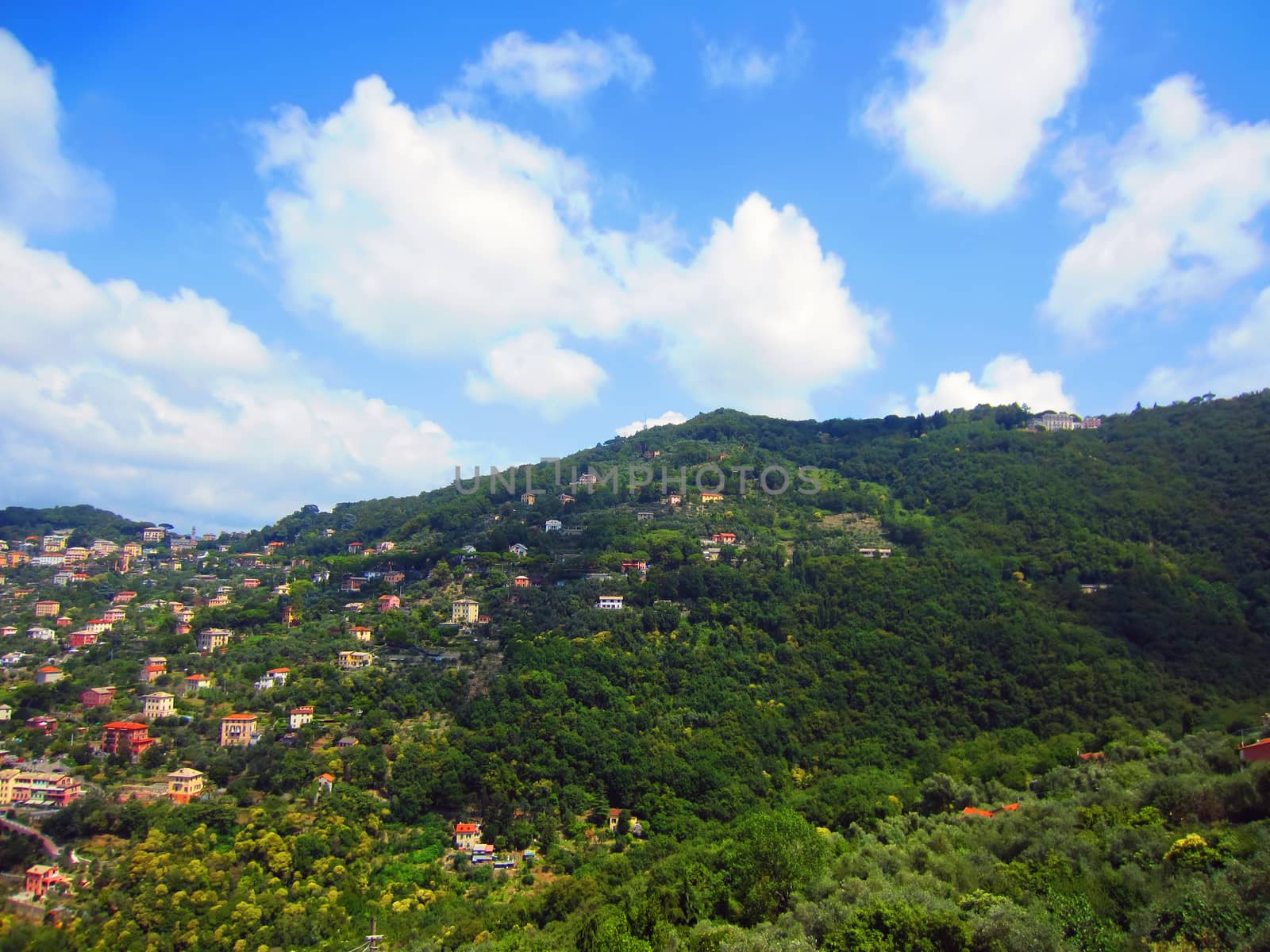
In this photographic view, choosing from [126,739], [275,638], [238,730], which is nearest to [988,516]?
[275,638]

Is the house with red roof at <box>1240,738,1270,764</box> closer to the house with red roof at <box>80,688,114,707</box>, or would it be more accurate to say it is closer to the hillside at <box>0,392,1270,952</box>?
the hillside at <box>0,392,1270,952</box>

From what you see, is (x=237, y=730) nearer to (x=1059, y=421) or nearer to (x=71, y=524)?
(x=71, y=524)

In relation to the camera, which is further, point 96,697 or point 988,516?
point 988,516

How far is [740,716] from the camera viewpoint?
35.5 metres

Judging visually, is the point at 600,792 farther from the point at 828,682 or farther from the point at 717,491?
the point at 717,491

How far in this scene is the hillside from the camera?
707 inches

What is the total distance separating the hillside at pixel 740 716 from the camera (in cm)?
1797

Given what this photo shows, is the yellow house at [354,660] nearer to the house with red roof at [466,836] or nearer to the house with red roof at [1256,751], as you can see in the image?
the house with red roof at [466,836]

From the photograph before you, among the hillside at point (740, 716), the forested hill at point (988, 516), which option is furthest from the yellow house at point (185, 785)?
the forested hill at point (988, 516)

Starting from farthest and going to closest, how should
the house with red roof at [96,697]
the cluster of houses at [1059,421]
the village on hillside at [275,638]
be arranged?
the cluster of houses at [1059,421], the house with red roof at [96,697], the village on hillside at [275,638]

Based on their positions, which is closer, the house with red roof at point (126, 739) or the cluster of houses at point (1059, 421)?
the house with red roof at point (126, 739)

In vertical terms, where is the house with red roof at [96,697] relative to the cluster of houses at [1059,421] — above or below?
below

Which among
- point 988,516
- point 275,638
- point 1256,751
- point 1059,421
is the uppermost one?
point 1059,421

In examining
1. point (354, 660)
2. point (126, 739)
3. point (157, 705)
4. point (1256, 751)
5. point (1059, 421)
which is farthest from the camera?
point (1059, 421)
